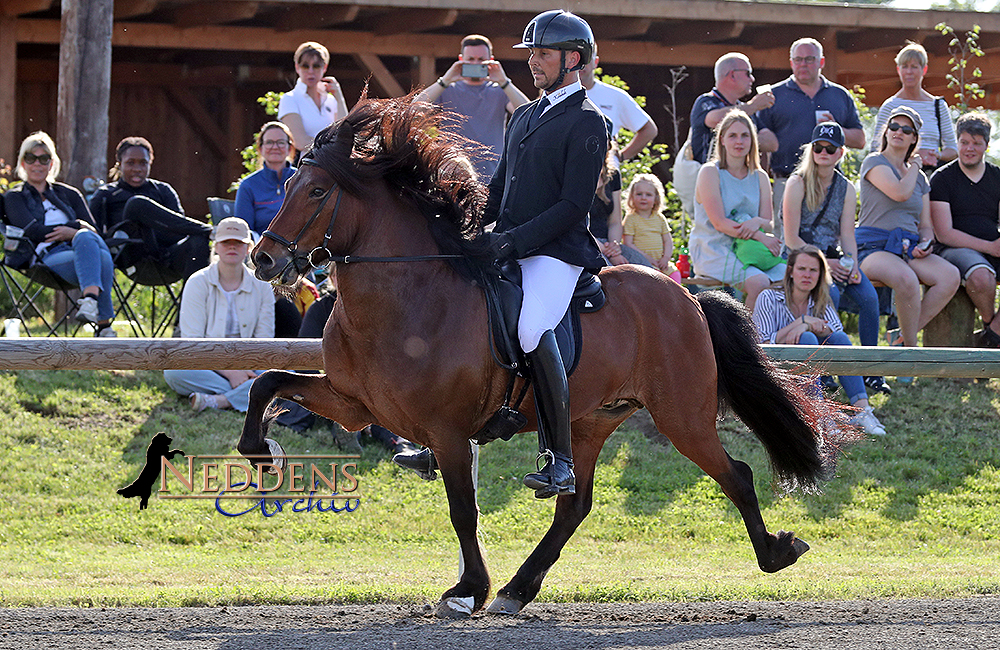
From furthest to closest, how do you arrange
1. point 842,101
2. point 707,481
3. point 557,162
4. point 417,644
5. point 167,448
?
point 842,101
point 707,481
point 167,448
point 557,162
point 417,644

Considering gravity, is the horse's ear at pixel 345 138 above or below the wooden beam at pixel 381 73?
below

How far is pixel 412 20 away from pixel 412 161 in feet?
31.1

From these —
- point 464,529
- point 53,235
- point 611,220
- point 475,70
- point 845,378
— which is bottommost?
point 464,529

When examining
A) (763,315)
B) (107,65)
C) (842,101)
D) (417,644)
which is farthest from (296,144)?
(417,644)

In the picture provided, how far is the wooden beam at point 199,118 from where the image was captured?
17.7 m

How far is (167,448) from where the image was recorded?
25.0ft

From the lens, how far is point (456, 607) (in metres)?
5.02

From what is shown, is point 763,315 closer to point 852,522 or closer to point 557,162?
point 852,522

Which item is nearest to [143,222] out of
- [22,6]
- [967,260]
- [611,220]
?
[611,220]

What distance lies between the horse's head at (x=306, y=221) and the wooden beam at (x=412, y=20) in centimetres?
924

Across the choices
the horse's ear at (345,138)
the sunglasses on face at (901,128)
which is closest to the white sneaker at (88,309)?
the horse's ear at (345,138)

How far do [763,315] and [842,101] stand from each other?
8.37ft

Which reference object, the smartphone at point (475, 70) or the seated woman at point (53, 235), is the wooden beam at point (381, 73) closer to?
the smartphone at point (475, 70)

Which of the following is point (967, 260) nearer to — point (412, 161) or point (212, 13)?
point (412, 161)
